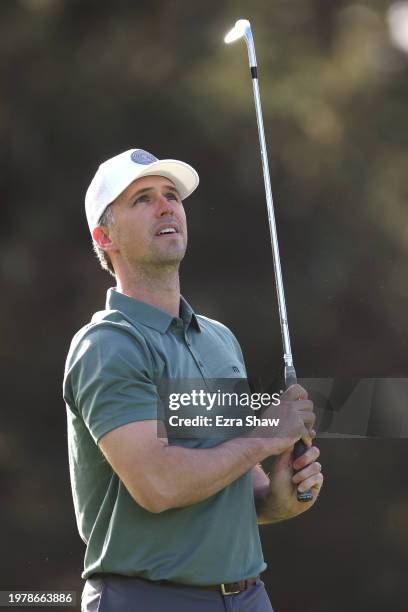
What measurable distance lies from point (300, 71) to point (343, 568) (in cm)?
188

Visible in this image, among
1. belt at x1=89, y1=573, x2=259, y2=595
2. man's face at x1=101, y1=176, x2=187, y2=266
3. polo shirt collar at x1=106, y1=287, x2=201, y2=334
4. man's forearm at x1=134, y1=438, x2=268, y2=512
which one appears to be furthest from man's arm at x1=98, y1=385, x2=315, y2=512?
man's face at x1=101, y1=176, x2=187, y2=266

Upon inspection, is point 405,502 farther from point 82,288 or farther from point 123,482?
point 123,482

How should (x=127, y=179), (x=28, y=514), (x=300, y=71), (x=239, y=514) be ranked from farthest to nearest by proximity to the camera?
1. (x=300, y=71)
2. (x=28, y=514)
3. (x=127, y=179)
4. (x=239, y=514)

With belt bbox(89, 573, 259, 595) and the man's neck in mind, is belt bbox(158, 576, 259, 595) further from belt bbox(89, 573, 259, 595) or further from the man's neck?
the man's neck

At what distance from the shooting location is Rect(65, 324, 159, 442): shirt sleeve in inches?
68.9

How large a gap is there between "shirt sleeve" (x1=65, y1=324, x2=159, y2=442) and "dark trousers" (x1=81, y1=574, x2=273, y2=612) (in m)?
0.27

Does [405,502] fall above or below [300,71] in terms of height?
below

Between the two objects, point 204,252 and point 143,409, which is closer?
point 143,409

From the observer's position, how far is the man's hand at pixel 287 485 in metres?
1.93

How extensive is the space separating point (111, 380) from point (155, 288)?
36cm

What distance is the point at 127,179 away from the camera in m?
2.08

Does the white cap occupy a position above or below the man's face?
above

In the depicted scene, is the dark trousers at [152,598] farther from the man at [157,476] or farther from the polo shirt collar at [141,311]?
the polo shirt collar at [141,311]

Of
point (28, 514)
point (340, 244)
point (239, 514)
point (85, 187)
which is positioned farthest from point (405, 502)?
point (239, 514)
